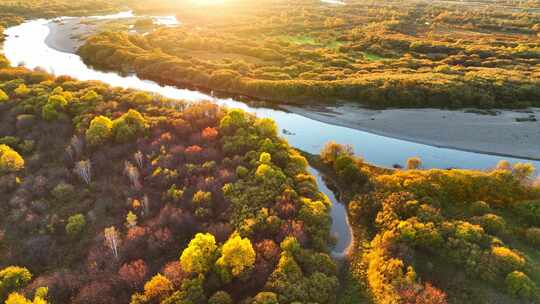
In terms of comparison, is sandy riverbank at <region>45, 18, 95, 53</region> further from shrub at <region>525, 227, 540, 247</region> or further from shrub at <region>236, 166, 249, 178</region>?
shrub at <region>525, 227, 540, 247</region>

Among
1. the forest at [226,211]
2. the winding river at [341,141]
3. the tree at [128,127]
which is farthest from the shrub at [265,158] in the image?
the tree at [128,127]

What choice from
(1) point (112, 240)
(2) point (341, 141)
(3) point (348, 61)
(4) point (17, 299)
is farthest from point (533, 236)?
(3) point (348, 61)

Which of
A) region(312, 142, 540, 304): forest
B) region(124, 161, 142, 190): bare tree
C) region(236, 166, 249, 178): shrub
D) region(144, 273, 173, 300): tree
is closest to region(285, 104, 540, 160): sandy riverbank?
region(312, 142, 540, 304): forest

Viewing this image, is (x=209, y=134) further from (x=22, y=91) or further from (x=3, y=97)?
(x=3, y=97)

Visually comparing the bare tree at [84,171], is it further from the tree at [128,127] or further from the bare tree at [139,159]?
the tree at [128,127]

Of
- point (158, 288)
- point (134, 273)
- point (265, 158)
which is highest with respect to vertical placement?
point (265, 158)

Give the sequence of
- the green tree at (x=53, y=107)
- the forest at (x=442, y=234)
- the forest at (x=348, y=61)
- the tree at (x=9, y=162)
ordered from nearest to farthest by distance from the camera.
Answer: the forest at (x=442, y=234), the tree at (x=9, y=162), the green tree at (x=53, y=107), the forest at (x=348, y=61)
